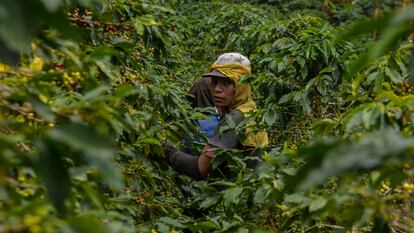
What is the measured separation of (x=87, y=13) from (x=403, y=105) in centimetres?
129

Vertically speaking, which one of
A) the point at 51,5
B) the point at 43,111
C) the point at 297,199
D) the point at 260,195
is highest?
the point at 51,5

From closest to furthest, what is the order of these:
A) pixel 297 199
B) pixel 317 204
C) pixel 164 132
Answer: pixel 317 204 < pixel 297 199 < pixel 164 132

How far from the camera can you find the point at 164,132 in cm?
249

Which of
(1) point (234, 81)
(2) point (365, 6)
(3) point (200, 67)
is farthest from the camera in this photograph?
(2) point (365, 6)

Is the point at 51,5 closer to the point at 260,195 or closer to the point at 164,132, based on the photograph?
the point at 260,195

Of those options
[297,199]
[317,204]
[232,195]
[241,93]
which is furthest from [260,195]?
[241,93]

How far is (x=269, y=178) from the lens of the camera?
6.70 feet

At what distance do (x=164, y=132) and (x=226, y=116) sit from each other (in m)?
0.55

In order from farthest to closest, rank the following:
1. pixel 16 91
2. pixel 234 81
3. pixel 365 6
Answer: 1. pixel 365 6
2. pixel 234 81
3. pixel 16 91

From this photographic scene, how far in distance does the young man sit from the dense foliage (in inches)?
2.8

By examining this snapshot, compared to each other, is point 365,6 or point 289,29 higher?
point 289,29

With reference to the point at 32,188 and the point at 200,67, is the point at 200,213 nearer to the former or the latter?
the point at 32,188

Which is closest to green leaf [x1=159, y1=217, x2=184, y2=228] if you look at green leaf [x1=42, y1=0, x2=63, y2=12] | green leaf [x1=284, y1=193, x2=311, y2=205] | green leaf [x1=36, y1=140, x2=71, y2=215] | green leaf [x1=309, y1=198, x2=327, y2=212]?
green leaf [x1=284, y1=193, x2=311, y2=205]

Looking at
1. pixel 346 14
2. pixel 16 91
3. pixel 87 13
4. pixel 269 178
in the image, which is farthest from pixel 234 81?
pixel 346 14
